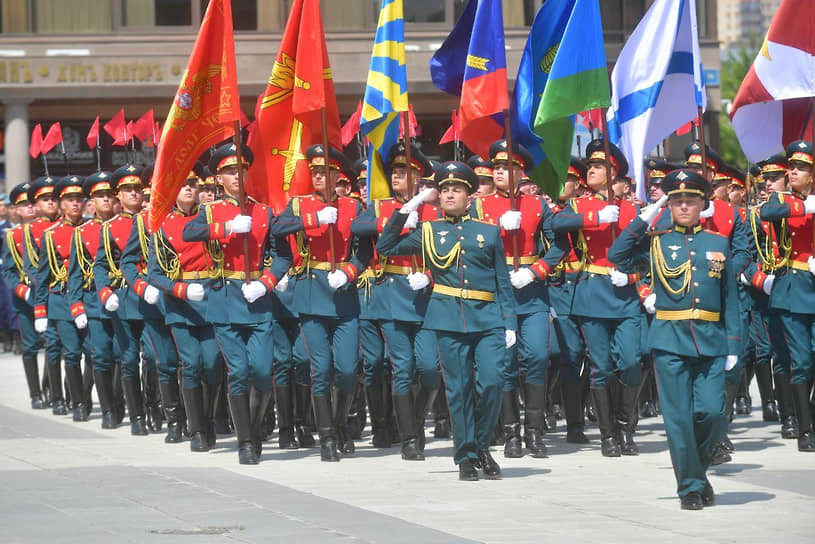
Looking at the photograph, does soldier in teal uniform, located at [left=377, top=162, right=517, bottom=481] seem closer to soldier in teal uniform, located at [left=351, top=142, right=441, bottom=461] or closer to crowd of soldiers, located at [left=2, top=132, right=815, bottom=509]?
crowd of soldiers, located at [left=2, top=132, right=815, bottom=509]

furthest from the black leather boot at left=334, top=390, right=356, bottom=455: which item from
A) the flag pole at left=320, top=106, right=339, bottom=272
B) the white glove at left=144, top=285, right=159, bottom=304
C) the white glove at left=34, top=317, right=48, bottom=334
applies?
the white glove at left=34, top=317, right=48, bottom=334

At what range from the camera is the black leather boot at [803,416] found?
1234 cm

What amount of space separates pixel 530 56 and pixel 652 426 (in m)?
3.71

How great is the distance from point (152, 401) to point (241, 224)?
10.4 feet

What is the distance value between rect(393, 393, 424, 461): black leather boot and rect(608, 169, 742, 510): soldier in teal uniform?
8.53 ft

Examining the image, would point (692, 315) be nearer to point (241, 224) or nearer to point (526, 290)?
point (526, 290)

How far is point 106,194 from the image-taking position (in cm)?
1520

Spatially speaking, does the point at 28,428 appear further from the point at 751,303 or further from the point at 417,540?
the point at 417,540

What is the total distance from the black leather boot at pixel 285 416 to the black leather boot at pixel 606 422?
2336mm

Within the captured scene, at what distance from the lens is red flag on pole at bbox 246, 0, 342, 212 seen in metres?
12.8

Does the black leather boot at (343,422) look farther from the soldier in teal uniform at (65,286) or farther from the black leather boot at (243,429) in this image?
the soldier in teal uniform at (65,286)

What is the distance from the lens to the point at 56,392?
16297 mm

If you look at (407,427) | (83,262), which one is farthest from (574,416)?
(83,262)

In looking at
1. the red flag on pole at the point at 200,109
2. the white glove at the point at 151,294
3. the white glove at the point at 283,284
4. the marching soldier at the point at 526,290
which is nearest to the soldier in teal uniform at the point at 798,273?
the marching soldier at the point at 526,290
